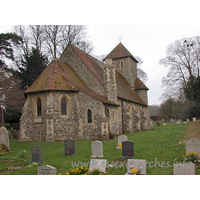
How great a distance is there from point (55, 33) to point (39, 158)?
28945 millimetres

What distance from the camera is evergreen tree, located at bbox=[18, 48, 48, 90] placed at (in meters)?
30.6

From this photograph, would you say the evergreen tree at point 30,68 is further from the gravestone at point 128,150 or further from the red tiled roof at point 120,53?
the gravestone at point 128,150

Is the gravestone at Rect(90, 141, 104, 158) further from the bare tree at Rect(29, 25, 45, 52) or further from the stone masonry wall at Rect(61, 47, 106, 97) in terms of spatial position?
the bare tree at Rect(29, 25, 45, 52)

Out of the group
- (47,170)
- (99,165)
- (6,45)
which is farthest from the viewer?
(6,45)

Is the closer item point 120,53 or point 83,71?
point 83,71

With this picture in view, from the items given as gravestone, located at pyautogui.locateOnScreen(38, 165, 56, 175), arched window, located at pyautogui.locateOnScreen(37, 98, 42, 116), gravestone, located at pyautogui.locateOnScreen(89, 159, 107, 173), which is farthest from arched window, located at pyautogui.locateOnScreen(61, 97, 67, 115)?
gravestone, located at pyautogui.locateOnScreen(38, 165, 56, 175)

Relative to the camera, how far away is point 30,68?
3086 cm

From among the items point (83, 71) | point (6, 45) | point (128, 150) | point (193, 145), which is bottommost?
point (128, 150)

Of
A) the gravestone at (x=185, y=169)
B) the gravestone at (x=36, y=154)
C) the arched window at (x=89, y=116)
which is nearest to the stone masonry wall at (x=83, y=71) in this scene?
the arched window at (x=89, y=116)

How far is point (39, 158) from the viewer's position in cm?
972

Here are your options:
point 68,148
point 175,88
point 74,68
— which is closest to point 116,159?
point 68,148

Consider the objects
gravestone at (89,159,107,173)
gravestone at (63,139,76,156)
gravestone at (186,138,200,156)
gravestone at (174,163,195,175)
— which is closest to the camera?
gravestone at (174,163,195,175)

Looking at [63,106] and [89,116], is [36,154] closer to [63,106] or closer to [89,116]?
[63,106]

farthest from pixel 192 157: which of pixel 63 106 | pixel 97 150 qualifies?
pixel 63 106
